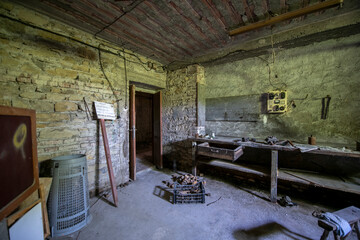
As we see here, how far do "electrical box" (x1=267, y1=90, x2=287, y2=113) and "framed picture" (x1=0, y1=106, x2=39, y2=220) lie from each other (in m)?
3.90

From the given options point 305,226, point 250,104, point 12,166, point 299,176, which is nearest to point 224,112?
point 250,104

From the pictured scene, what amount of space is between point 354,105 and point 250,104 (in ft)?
5.55

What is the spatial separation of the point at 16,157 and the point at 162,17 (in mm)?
2650

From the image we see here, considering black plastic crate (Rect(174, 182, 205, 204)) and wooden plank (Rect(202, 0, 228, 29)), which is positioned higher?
wooden plank (Rect(202, 0, 228, 29))

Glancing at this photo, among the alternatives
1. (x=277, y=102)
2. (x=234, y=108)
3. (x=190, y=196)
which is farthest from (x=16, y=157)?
(x=277, y=102)

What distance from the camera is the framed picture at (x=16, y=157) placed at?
0.94 metres

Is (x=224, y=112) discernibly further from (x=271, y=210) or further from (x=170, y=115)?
(x=271, y=210)

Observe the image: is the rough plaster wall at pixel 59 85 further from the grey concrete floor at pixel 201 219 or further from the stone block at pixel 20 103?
the grey concrete floor at pixel 201 219

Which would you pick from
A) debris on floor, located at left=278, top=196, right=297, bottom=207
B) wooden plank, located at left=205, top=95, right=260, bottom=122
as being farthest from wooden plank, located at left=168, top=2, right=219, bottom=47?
debris on floor, located at left=278, top=196, right=297, bottom=207

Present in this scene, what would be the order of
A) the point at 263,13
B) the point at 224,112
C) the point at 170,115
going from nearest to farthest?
the point at 263,13
the point at 224,112
the point at 170,115

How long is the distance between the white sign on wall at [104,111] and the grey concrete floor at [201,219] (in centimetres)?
165

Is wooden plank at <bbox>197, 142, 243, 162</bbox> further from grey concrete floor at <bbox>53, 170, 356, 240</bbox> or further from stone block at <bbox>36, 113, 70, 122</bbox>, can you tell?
stone block at <bbox>36, 113, 70, 122</bbox>

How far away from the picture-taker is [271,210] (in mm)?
2449

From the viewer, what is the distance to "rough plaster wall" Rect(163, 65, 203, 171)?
4133 mm
